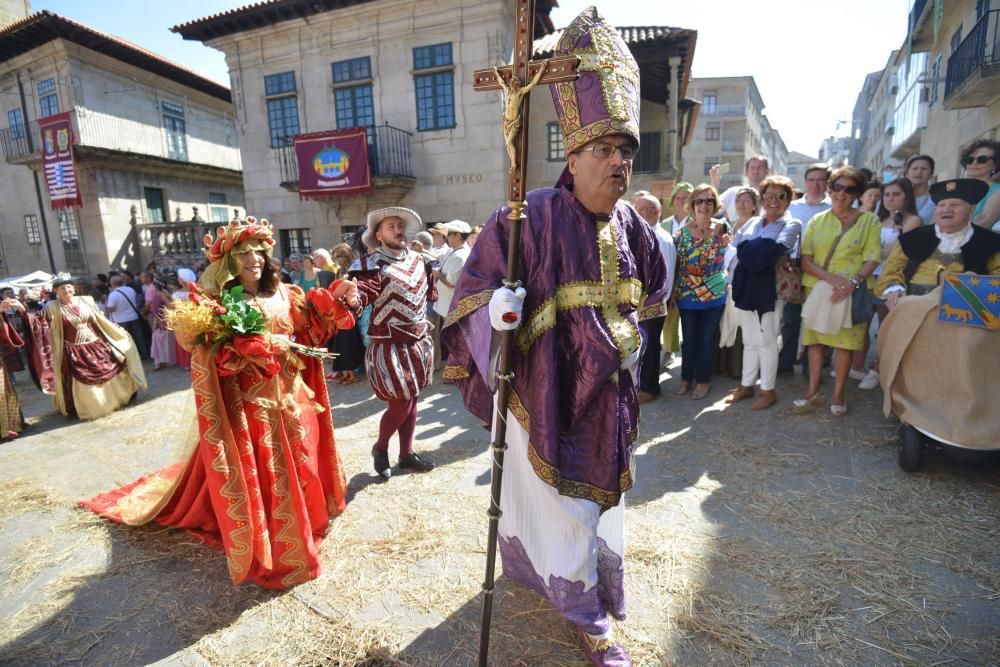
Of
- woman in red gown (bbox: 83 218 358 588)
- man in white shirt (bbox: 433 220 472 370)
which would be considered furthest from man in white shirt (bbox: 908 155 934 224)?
woman in red gown (bbox: 83 218 358 588)

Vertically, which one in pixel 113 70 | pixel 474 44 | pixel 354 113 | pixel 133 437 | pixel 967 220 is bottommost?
pixel 133 437

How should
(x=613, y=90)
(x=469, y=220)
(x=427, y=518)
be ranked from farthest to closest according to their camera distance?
(x=469, y=220) < (x=427, y=518) < (x=613, y=90)

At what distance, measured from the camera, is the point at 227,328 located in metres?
2.57

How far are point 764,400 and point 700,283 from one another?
4.31 feet

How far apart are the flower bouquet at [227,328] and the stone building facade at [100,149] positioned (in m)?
16.3

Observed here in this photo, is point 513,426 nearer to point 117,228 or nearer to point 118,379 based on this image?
point 118,379

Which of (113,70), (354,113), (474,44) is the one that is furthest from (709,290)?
(113,70)

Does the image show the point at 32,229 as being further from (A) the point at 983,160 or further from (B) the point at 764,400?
(A) the point at 983,160

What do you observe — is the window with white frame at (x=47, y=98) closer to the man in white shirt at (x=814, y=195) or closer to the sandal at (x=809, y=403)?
the man in white shirt at (x=814, y=195)

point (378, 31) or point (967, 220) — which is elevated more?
point (378, 31)

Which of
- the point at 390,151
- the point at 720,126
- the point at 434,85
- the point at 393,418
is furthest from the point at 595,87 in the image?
the point at 720,126

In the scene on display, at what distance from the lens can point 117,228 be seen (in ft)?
55.4

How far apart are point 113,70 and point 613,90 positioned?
74.4 feet

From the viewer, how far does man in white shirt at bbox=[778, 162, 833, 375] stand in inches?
194
